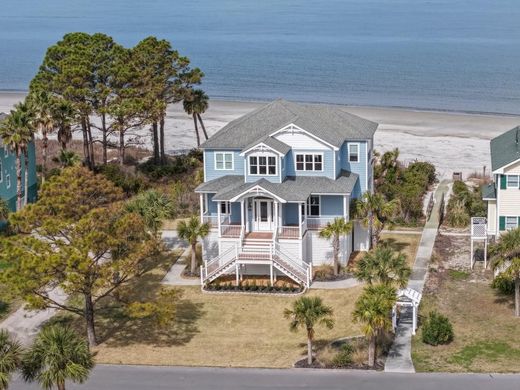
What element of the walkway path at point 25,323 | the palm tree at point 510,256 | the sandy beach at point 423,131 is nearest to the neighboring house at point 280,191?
the walkway path at point 25,323

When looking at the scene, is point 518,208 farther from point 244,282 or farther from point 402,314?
point 244,282

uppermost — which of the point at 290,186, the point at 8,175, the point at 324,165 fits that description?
the point at 324,165

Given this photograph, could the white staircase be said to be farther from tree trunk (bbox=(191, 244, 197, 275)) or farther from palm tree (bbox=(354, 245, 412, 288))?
palm tree (bbox=(354, 245, 412, 288))

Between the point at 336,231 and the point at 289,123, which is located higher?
the point at 289,123

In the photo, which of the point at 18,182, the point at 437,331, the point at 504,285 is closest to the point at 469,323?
the point at 437,331

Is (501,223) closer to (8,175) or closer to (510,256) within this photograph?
(510,256)

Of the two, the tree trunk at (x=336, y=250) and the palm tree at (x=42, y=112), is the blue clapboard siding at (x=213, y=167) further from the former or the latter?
the palm tree at (x=42, y=112)

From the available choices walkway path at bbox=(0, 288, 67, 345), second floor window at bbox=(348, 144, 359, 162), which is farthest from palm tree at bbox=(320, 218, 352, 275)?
walkway path at bbox=(0, 288, 67, 345)

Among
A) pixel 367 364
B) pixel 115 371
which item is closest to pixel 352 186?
pixel 367 364
